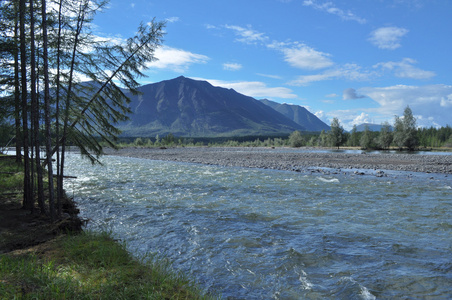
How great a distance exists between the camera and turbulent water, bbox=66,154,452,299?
Result: 677 centimetres

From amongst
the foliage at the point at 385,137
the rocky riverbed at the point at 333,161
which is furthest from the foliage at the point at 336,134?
the rocky riverbed at the point at 333,161

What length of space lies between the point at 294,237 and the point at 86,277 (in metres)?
7.22

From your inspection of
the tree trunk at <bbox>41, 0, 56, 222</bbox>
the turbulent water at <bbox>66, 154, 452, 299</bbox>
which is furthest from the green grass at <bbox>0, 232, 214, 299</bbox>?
the tree trunk at <bbox>41, 0, 56, 222</bbox>

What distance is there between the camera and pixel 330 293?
6.35 m

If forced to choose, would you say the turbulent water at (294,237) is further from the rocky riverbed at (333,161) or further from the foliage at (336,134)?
the foliage at (336,134)

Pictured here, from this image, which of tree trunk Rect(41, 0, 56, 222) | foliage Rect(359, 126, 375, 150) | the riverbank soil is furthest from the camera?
foliage Rect(359, 126, 375, 150)

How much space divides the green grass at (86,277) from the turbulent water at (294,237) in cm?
133

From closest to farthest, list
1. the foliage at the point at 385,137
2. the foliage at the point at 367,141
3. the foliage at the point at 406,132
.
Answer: the foliage at the point at 406,132, the foliage at the point at 385,137, the foliage at the point at 367,141

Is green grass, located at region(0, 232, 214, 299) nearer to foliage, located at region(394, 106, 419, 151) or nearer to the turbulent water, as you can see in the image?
the turbulent water

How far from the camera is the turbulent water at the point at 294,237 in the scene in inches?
267

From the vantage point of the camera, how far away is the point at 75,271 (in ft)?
19.3

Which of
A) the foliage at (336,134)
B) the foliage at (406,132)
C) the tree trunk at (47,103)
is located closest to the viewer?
the tree trunk at (47,103)

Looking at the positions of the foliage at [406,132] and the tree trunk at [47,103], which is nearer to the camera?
the tree trunk at [47,103]

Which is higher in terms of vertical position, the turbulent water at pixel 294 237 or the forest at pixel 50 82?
the forest at pixel 50 82
